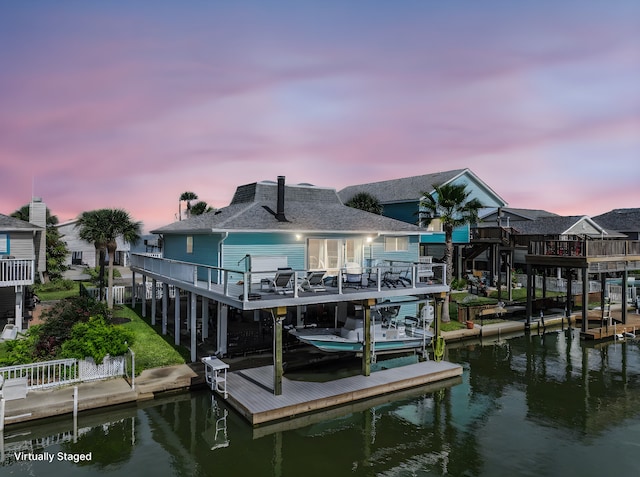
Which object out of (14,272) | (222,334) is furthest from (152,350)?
(14,272)

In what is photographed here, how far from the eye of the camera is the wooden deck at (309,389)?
14.0 meters

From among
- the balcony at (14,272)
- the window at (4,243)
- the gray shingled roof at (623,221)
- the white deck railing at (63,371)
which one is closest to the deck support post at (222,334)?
the white deck railing at (63,371)

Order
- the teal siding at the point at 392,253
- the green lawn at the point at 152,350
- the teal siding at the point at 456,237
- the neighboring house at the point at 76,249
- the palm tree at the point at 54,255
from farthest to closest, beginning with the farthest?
the neighboring house at the point at 76,249 < the palm tree at the point at 54,255 < the teal siding at the point at 456,237 < the teal siding at the point at 392,253 < the green lawn at the point at 152,350

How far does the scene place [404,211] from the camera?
37.2m

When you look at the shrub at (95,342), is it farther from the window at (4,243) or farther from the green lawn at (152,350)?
the window at (4,243)

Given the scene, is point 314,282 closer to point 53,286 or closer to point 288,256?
point 288,256

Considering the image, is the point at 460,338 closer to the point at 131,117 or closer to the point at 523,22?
the point at 523,22

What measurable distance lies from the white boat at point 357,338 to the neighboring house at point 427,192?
646 inches

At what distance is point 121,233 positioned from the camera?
27.0 metres

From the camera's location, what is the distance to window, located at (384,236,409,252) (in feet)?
80.1

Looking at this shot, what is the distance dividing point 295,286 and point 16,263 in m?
15.6

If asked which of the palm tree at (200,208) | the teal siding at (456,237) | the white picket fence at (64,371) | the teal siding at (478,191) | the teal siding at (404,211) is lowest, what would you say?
the white picket fence at (64,371)

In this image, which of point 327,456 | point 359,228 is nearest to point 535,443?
point 327,456

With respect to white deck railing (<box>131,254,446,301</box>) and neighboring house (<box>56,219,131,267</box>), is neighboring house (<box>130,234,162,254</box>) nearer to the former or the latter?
neighboring house (<box>56,219,131,267</box>)
